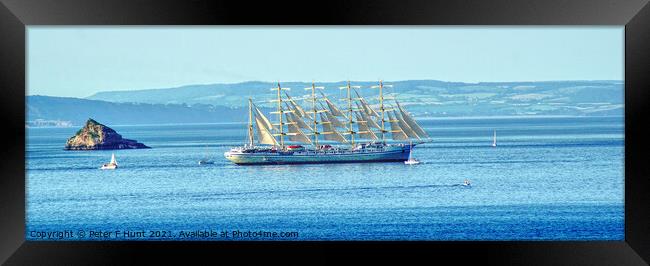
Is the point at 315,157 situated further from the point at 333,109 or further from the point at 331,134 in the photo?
the point at 333,109

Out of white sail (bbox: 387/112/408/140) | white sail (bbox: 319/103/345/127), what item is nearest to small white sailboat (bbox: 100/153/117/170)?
white sail (bbox: 319/103/345/127)

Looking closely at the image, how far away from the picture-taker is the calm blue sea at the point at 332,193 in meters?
28.7

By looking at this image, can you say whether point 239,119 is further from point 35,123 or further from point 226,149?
point 35,123

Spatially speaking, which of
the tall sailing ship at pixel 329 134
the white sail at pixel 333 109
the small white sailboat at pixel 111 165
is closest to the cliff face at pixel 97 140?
the small white sailboat at pixel 111 165

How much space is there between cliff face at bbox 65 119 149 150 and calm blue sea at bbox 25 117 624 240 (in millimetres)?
403

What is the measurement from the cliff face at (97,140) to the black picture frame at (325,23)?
3491 cm

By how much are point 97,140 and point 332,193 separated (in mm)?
14353

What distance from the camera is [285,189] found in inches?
1265

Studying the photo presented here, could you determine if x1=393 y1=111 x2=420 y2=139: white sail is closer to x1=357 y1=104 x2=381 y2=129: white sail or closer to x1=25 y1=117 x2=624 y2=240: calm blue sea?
x1=357 y1=104 x2=381 y2=129: white sail

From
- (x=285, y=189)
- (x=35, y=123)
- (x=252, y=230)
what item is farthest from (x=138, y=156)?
(x=252, y=230)

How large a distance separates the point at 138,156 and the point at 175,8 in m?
33.7

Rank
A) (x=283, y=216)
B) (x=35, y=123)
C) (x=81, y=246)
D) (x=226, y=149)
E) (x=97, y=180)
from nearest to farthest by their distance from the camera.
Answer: (x=81, y=246), (x=283, y=216), (x=97, y=180), (x=226, y=149), (x=35, y=123)

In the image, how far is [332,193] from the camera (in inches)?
1286

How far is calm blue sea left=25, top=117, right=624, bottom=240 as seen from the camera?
28734mm
